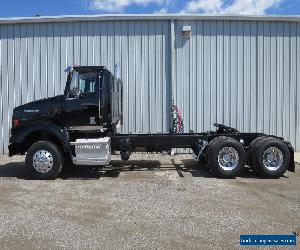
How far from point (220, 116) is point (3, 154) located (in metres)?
7.22

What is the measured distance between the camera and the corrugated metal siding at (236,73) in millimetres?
14414

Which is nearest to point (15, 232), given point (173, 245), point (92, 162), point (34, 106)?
point (173, 245)

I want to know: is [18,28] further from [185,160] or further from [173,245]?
[173,245]

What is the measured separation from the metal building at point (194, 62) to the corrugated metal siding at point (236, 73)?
32mm

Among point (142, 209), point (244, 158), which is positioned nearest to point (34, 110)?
point (142, 209)

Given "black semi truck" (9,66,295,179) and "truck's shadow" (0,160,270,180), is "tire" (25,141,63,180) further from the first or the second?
"truck's shadow" (0,160,270,180)

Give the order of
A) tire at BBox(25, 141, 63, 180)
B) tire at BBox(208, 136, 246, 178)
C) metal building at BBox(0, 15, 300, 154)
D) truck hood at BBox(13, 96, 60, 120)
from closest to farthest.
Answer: tire at BBox(25, 141, 63, 180) < tire at BBox(208, 136, 246, 178) < truck hood at BBox(13, 96, 60, 120) < metal building at BBox(0, 15, 300, 154)

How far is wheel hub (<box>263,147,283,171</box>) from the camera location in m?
10.6

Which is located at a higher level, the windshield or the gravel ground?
the windshield

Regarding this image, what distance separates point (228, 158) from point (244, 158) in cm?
37

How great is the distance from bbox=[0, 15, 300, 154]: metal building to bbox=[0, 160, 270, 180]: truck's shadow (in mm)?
2174

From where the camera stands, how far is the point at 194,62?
568 inches

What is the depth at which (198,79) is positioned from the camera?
1442 cm

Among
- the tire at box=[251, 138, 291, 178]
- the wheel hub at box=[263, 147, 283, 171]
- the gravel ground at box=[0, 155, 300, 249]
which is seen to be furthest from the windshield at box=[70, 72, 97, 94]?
the wheel hub at box=[263, 147, 283, 171]
